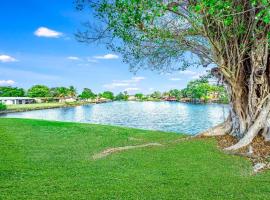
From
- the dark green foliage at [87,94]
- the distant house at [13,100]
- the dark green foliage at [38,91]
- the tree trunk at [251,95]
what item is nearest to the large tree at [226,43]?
the tree trunk at [251,95]

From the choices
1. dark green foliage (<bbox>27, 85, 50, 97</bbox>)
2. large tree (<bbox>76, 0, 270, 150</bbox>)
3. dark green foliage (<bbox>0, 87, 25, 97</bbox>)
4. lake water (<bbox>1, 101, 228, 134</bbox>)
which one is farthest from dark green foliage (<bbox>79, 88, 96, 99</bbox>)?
large tree (<bbox>76, 0, 270, 150</bbox>)

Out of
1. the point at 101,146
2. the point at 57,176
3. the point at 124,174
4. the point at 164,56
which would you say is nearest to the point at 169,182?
the point at 124,174

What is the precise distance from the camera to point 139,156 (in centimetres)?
1151

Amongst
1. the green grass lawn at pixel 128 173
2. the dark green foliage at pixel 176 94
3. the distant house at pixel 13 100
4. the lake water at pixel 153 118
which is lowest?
the lake water at pixel 153 118

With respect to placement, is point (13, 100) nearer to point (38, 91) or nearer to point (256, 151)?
point (38, 91)

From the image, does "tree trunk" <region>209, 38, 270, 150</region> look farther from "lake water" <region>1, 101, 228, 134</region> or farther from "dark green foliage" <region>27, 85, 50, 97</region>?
"dark green foliage" <region>27, 85, 50, 97</region>

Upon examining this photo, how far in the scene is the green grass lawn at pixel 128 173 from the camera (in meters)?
7.36

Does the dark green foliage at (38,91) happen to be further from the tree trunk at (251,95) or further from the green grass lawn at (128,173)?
the tree trunk at (251,95)

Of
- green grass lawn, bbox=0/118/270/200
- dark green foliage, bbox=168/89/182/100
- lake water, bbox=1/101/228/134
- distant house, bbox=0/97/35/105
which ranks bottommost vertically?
lake water, bbox=1/101/228/134

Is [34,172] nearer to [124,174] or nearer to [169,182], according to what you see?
[124,174]

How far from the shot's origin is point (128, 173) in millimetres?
9117

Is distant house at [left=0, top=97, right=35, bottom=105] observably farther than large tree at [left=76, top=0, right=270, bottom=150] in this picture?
Yes

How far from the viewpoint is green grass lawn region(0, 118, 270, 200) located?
7359mm

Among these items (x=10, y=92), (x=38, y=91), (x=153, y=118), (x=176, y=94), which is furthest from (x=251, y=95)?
(x=176, y=94)
